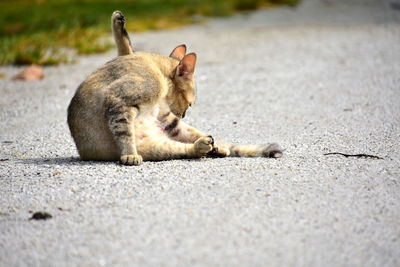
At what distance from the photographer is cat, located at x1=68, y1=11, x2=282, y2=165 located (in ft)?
15.1

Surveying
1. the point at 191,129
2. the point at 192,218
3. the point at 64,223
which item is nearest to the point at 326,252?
the point at 192,218

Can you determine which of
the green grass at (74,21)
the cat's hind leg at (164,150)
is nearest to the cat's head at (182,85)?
the cat's hind leg at (164,150)

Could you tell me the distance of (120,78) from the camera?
473cm

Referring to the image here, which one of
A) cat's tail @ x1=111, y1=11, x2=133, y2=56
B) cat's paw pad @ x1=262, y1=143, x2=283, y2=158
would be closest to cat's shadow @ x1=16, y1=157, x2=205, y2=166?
cat's paw pad @ x1=262, y1=143, x2=283, y2=158

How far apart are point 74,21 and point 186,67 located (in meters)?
6.84

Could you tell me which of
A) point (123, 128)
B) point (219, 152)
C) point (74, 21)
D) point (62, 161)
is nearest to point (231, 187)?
point (219, 152)

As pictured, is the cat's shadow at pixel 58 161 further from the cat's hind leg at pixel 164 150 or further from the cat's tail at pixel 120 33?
the cat's tail at pixel 120 33

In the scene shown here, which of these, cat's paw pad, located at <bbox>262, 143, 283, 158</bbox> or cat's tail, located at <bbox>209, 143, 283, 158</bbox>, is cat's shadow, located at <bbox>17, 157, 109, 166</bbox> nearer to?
cat's tail, located at <bbox>209, 143, 283, 158</bbox>

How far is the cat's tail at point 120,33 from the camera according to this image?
5.29 metres

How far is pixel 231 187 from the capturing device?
400 centimetres

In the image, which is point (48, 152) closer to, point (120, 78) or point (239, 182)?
point (120, 78)

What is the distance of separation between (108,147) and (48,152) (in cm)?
81

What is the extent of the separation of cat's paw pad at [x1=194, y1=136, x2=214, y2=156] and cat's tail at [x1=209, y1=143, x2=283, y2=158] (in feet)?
0.50

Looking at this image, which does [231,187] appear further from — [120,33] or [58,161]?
[120,33]
